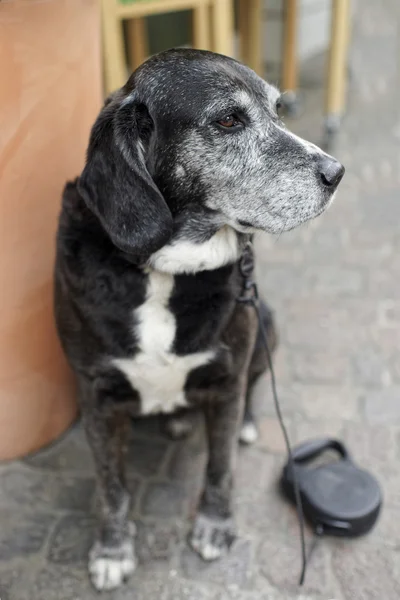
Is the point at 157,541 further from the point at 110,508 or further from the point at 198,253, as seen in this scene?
the point at 198,253

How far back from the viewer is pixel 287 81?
4.79m

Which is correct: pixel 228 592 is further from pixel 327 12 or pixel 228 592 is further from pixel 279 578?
pixel 327 12

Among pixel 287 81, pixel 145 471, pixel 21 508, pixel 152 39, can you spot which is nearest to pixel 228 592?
pixel 145 471

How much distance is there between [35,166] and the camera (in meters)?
1.93

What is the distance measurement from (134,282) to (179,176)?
0.29 metres

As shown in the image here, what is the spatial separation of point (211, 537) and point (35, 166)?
4.06 feet

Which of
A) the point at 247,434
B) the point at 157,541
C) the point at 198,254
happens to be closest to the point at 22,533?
the point at 157,541

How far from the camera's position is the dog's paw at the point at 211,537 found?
202 centimetres

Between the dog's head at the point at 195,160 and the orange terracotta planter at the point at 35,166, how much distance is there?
0.31 meters

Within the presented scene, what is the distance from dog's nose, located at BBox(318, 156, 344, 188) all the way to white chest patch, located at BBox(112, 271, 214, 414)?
0.46m

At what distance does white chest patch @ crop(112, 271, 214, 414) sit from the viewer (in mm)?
1704

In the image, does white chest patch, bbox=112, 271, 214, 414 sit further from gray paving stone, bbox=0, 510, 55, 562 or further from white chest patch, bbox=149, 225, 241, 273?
gray paving stone, bbox=0, 510, 55, 562

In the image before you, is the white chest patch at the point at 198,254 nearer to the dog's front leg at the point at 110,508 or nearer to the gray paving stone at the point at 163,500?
the dog's front leg at the point at 110,508

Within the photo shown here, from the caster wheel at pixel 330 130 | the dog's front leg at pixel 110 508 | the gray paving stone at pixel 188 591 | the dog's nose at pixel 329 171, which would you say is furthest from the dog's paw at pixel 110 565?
the caster wheel at pixel 330 130
